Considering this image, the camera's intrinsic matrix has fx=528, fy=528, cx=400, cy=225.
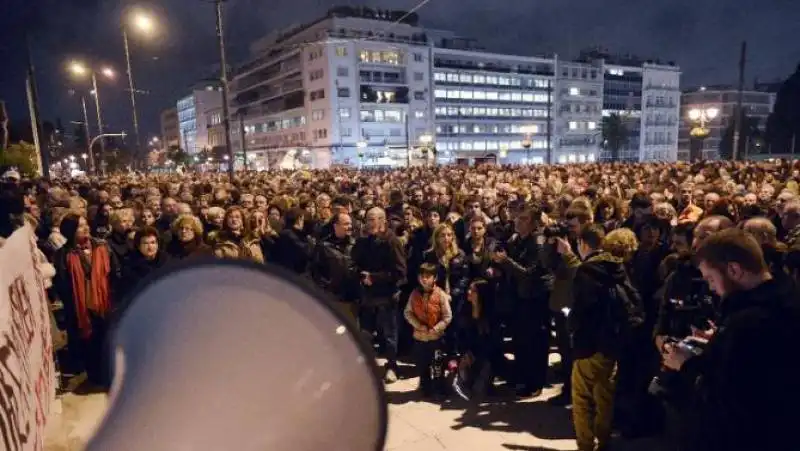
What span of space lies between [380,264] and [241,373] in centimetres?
448

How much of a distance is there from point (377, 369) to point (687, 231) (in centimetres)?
465

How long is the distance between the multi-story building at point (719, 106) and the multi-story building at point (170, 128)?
119m

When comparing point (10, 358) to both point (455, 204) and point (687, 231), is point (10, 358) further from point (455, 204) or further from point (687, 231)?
point (455, 204)

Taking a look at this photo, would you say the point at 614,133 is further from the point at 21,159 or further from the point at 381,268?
the point at 381,268

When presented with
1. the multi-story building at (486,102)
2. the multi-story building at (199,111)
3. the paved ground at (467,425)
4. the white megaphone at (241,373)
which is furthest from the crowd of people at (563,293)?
the multi-story building at (199,111)

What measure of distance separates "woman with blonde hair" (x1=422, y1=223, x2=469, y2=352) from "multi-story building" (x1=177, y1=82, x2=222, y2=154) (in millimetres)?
102469

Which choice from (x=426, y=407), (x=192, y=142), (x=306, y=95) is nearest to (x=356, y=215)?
(x=426, y=407)

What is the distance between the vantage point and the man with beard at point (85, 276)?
17.7 feet

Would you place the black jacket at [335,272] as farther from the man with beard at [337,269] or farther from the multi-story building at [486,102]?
the multi-story building at [486,102]

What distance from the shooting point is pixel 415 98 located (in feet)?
251

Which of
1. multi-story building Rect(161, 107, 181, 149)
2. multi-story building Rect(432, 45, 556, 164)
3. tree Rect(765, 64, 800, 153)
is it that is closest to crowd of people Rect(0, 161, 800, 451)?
multi-story building Rect(432, 45, 556, 164)

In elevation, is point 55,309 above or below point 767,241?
below

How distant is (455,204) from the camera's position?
9070mm

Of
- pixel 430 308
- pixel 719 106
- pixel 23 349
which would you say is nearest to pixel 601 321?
pixel 430 308
